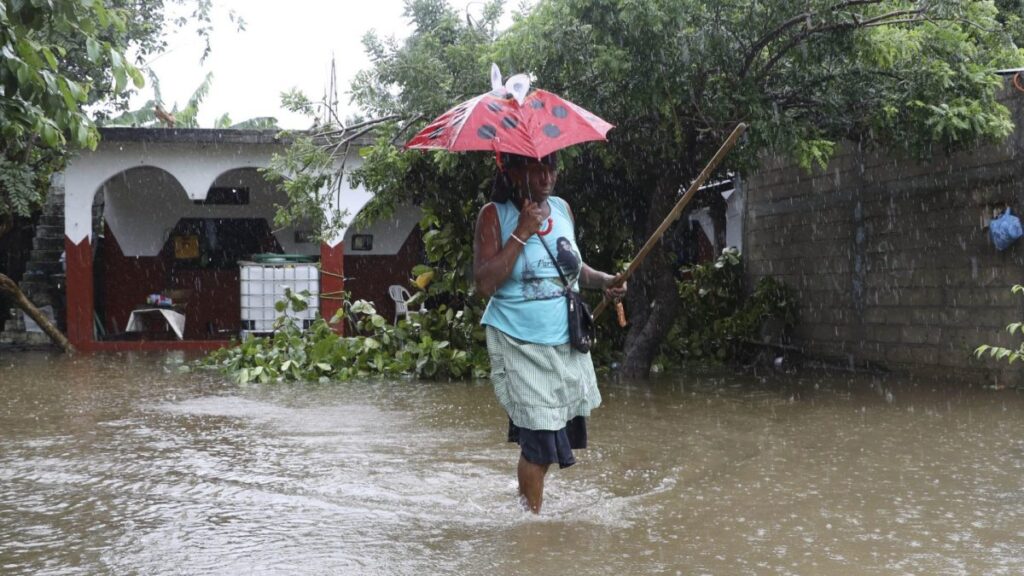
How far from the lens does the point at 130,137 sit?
14.2 m

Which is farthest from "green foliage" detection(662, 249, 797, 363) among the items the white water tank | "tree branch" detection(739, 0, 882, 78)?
the white water tank

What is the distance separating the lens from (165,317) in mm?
15609

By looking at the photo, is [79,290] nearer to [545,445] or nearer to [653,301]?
[653,301]

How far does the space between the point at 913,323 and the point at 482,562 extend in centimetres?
738

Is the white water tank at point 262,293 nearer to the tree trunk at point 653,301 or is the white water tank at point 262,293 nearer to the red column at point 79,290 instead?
the red column at point 79,290

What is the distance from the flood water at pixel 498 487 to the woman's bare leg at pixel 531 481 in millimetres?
77

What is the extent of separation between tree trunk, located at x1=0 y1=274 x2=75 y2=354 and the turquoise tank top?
11.5 meters

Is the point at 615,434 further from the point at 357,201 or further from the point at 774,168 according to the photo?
the point at 357,201

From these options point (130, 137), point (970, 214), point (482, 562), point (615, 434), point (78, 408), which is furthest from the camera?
point (130, 137)

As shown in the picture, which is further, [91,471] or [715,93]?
[715,93]

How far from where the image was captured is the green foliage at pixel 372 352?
10.3 meters

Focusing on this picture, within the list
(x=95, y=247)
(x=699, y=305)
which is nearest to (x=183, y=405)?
(x=699, y=305)

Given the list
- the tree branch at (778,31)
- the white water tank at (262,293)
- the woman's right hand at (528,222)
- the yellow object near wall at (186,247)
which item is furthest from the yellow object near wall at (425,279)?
the yellow object near wall at (186,247)

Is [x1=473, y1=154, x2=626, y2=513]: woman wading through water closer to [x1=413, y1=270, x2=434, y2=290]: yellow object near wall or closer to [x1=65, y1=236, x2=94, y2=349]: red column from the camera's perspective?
[x1=413, y1=270, x2=434, y2=290]: yellow object near wall
